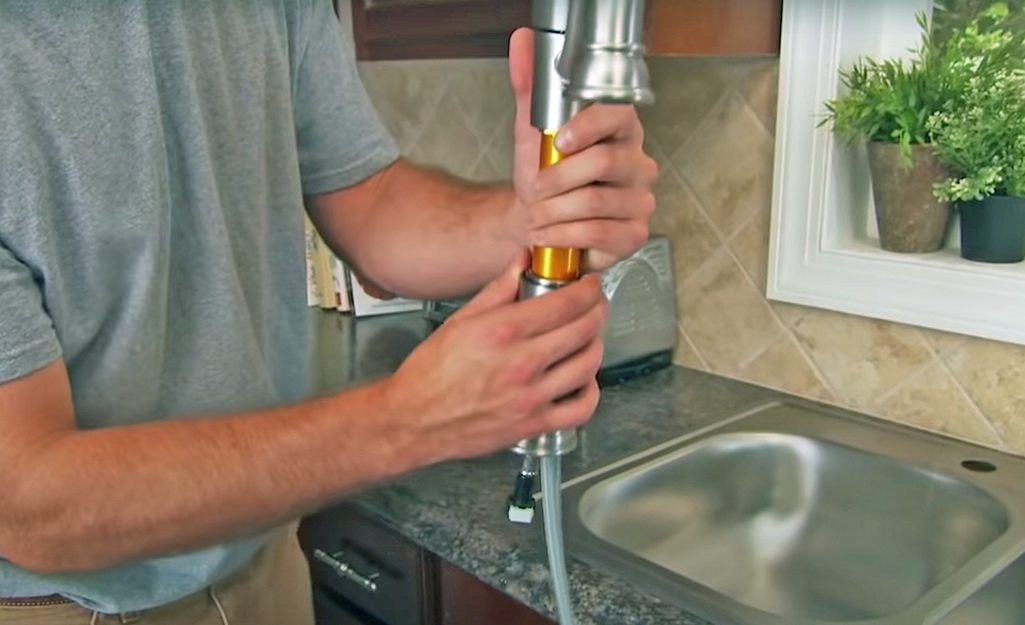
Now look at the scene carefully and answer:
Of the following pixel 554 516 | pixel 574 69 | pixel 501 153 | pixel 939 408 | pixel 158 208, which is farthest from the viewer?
pixel 501 153

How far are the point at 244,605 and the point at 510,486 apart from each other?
0.92 ft

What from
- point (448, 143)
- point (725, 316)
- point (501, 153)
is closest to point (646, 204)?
point (725, 316)

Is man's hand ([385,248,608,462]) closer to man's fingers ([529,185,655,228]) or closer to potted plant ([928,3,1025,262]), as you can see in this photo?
man's fingers ([529,185,655,228])

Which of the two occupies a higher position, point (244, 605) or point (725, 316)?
point (725, 316)

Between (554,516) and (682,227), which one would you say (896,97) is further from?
(554,516)

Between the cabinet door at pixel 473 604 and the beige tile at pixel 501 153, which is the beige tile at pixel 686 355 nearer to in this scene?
the beige tile at pixel 501 153

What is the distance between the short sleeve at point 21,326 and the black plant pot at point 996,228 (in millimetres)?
894

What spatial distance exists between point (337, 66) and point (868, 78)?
0.58m

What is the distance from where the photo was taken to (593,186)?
1.62ft

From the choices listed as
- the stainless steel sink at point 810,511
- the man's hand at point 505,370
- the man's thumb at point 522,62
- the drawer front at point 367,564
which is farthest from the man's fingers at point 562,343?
the drawer front at point 367,564

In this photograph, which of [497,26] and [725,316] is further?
[725,316]

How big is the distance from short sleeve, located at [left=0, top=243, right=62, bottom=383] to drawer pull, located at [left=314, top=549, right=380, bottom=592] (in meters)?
0.52

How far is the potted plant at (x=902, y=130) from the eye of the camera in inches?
42.0

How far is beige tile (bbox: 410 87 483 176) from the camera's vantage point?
164 centimetres
